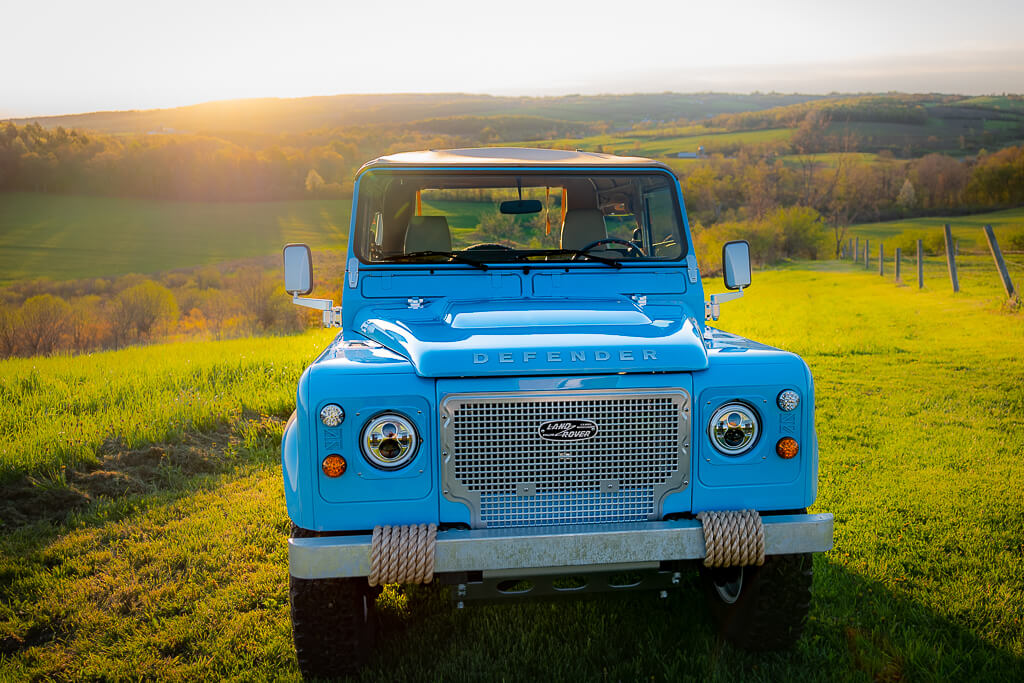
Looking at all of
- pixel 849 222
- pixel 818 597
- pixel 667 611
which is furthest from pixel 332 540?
pixel 849 222

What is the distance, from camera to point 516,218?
15.1 ft


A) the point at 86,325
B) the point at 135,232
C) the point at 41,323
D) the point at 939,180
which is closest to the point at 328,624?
the point at 41,323

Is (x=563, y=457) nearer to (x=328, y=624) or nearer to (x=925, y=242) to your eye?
(x=328, y=624)

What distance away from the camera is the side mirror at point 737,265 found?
4.32 meters

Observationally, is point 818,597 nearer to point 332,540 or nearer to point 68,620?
point 332,540

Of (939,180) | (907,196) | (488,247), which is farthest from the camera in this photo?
(907,196)

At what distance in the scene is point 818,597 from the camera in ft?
13.2

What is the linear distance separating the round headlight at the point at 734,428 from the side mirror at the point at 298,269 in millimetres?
2398

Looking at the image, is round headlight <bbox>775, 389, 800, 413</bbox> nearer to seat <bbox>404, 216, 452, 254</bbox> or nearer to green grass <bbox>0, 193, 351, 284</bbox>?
seat <bbox>404, 216, 452, 254</bbox>

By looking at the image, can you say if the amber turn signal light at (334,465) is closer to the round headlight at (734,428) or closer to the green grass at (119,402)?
the round headlight at (734,428)

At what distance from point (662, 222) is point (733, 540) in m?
2.18

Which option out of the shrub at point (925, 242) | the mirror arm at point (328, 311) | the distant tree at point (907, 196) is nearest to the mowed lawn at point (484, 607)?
the mirror arm at point (328, 311)

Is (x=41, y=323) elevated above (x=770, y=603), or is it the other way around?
(x=770, y=603)

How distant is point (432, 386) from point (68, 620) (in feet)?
9.15
